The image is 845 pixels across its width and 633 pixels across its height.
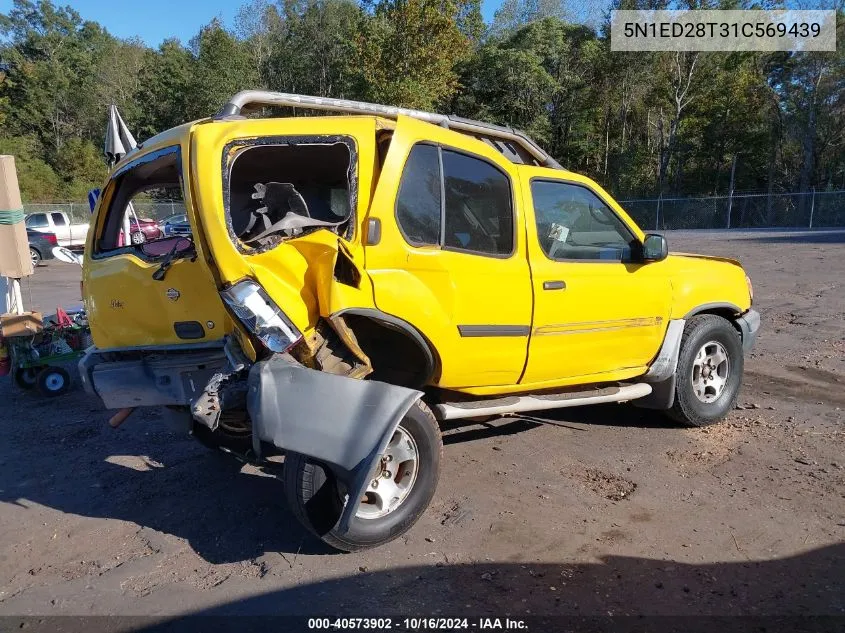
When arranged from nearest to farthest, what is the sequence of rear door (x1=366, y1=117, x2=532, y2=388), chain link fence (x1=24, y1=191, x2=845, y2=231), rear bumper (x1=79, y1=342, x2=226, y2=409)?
1. rear door (x1=366, y1=117, x2=532, y2=388)
2. rear bumper (x1=79, y1=342, x2=226, y2=409)
3. chain link fence (x1=24, y1=191, x2=845, y2=231)

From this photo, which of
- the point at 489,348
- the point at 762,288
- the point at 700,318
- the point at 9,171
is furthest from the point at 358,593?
the point at 762,288

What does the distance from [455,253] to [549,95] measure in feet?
142

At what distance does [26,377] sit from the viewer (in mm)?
6520

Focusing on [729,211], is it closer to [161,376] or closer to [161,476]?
[161,476]

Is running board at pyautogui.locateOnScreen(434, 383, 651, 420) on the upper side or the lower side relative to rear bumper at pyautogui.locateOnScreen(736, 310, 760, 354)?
lower

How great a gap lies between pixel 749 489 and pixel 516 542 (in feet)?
5.44

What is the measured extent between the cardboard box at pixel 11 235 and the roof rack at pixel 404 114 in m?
4.20

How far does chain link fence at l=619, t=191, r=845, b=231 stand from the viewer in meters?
33.3

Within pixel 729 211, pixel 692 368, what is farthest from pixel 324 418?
pixel 729 211

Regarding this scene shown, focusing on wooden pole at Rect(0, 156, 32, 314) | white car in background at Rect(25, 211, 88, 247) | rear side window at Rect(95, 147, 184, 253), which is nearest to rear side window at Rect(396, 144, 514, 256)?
rear side window at Rect(95, 147, 184, 253)

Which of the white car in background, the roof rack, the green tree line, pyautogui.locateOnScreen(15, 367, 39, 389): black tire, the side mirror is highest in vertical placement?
the green tree line

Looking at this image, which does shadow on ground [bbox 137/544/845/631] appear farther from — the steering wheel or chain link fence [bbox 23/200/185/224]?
chain link fence [bbox 23/200/185/224]

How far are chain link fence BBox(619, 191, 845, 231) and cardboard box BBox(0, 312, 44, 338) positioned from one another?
36237 mm

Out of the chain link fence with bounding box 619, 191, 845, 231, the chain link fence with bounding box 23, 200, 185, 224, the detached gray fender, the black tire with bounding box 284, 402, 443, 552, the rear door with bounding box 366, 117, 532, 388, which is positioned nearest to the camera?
the detached gray fender
